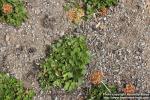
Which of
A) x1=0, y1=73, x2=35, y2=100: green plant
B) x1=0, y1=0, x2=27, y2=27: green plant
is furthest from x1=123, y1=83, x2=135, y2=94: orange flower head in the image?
x1=0, y1=0, x2=27, y2=27: green plant

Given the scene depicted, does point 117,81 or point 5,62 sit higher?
point 5,62

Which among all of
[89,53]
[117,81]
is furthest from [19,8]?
[117,81]

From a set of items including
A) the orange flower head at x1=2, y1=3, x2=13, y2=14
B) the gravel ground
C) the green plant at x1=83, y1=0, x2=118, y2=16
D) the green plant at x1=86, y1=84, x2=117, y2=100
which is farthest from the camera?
the green plant at x1=83, y1=0, x2=118, y2=16

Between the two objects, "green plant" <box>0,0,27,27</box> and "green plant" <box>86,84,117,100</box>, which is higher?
"green plant" <box>0,0,27,27</box>

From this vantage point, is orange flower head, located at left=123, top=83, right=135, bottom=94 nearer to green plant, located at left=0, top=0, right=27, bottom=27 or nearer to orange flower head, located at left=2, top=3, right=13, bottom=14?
green plant, located at left=0, top=0, right=27, bottom=27

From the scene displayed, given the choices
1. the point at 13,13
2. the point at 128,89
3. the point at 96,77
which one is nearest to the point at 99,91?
the point at 96,77

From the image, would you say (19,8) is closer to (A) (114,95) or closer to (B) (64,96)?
(B) (64,96)
